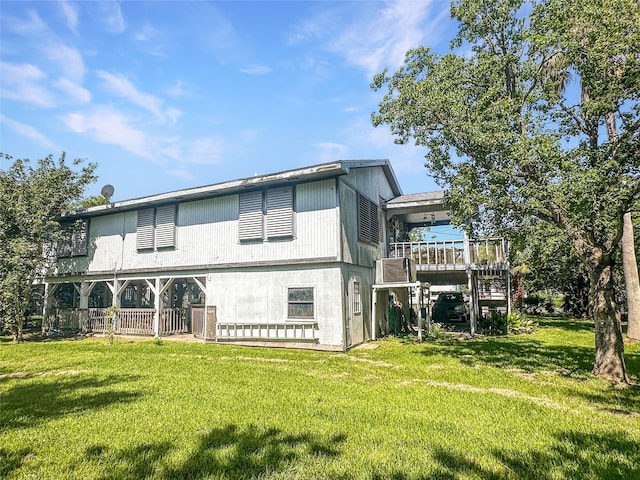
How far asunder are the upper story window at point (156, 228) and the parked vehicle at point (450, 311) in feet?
45.0

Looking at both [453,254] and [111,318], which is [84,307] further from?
[453,254]

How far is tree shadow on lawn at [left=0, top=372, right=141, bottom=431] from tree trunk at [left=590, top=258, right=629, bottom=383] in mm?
9016

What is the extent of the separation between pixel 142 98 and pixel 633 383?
14.3 m

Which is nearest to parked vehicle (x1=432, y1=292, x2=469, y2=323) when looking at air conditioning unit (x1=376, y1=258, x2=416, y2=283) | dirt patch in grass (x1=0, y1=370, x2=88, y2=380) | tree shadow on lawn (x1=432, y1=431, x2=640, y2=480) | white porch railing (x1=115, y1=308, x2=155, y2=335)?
air conditioning unit (x1=376, y1=258, x2=416, y2=283)

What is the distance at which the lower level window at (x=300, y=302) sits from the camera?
11555 millimetres

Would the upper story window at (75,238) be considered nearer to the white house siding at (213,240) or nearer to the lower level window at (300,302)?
the white house siding at (213,240)

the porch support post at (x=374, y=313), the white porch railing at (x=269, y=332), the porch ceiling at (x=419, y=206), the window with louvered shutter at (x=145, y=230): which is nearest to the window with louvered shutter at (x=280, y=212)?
the white porch railing at (x=269, y=332)

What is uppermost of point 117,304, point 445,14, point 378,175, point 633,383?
point 445,14

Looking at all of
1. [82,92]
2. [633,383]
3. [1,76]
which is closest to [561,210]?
[633,383]

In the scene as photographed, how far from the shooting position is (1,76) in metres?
10.5

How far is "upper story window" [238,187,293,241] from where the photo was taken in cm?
1213

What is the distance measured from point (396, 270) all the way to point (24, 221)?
14479 mm

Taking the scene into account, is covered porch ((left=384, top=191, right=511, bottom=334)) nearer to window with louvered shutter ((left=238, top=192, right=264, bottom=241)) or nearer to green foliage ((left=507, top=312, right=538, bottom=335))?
green foliage ((left=507, top=312, right=538, bottom=335))

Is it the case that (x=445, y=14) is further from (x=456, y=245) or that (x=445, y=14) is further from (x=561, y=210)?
(x=456, y=245)
